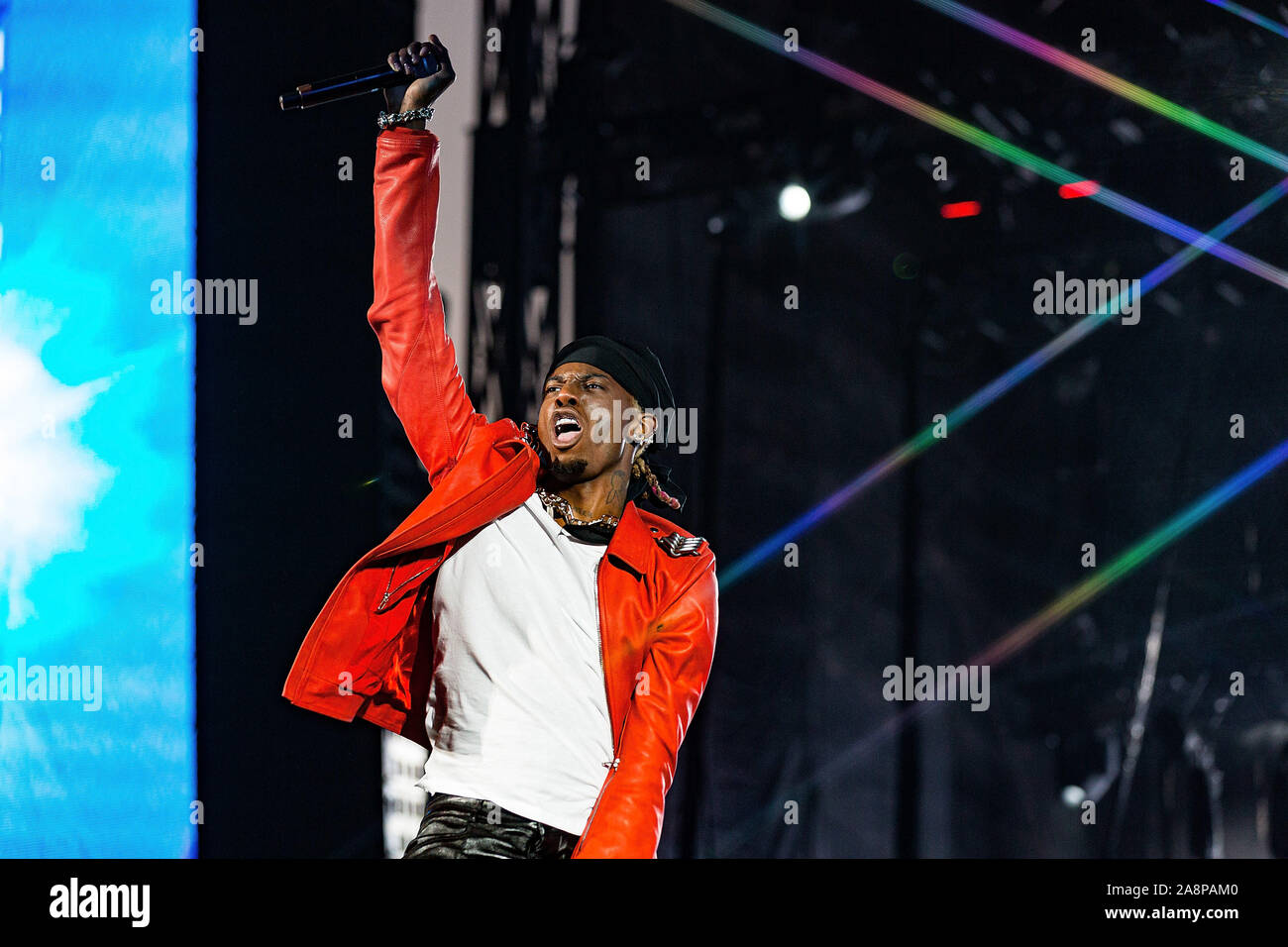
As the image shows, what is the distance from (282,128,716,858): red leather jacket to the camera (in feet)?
9.55

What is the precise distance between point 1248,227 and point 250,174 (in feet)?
8.41

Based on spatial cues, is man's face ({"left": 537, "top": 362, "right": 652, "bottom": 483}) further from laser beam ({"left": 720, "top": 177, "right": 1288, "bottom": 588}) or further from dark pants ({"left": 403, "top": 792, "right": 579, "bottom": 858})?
dark pants ({"left": 403, "top": 792, "right": 579, "bottom": 858})

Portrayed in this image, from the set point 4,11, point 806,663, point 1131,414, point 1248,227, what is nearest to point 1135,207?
point 1248,227

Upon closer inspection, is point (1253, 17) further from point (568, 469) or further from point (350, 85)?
point (350, 85)

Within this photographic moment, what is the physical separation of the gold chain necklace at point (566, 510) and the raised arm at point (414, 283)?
0.22 m

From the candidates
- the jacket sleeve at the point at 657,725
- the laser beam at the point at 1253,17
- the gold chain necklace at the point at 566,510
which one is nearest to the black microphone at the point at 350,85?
the gold chain necklace at the point at 566,510

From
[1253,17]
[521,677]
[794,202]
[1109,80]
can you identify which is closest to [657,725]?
[521,677]

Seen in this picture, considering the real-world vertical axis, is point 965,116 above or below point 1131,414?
above

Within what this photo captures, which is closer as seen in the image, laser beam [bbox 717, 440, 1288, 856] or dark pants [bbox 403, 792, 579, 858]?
dark pants [bbox 403, 792, 579, 858]

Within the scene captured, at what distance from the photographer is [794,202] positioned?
3.46 m

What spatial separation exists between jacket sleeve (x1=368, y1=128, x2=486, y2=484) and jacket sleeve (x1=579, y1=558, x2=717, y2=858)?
629 mm

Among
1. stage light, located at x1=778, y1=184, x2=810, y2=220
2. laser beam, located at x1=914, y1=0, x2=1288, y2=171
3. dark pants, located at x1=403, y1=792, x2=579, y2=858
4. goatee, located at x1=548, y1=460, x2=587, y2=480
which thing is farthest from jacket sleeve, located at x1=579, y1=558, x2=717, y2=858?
laser beam, located at x1=914, y1=0, x2=1288, y2=171
